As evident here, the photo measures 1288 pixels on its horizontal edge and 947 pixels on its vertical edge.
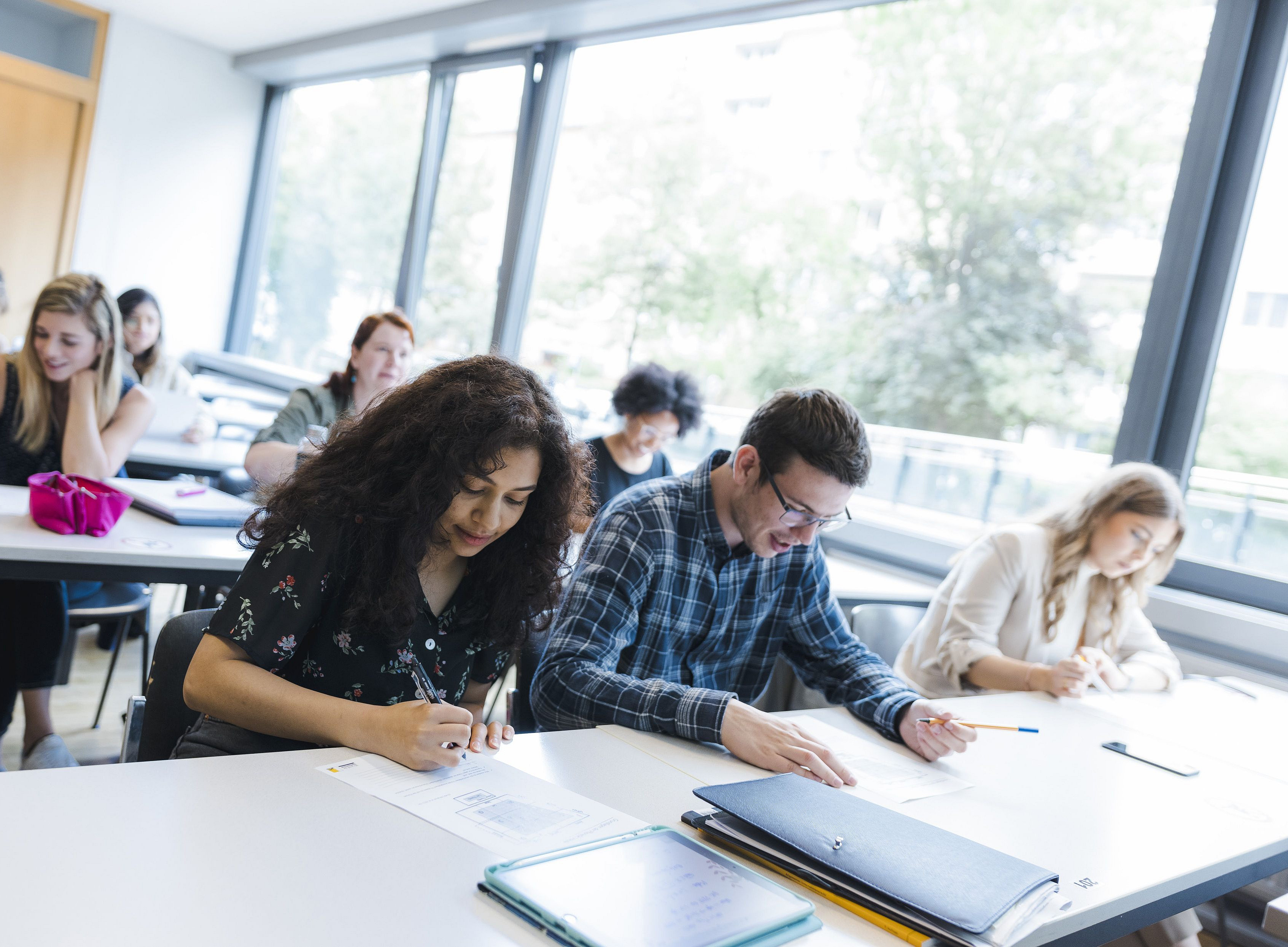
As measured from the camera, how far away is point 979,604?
243cm

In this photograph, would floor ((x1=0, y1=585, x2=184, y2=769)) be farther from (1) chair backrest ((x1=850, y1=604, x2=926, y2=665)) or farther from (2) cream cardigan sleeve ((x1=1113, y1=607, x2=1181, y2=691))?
(2) cream cardigan sleeve ((x1=1113, y1=607, x2=1181, y2=691))

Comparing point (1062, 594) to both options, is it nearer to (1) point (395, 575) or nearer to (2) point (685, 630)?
(2) point (685, 630)

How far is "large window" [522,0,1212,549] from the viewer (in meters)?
3.42

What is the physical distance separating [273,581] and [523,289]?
4211 mm

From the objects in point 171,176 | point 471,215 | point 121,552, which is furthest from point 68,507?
point 171,176

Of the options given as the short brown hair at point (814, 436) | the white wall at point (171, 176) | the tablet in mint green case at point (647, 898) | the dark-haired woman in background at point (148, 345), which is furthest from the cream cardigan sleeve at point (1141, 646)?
the white wall at point (171, 176)

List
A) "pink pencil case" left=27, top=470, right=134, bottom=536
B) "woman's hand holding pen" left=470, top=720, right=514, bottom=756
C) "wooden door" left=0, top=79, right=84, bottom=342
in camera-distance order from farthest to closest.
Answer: "wooden door" left=0, top=79, right=84, bottom=342 → "pink pencil case" left=27, top=470, right=134, bottom=536 → "woman's hand holding pen" left=470, top=720, right=514, bottom=756

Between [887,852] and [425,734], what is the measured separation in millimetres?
563

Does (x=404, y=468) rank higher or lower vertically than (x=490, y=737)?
higher

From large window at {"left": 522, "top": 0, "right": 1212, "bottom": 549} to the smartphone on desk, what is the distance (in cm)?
161

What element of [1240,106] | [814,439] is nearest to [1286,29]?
[1240,106]

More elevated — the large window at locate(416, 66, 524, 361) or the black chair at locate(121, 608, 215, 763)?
the large window at locate(416, 66, 524, 361)

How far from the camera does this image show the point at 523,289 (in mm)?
5348

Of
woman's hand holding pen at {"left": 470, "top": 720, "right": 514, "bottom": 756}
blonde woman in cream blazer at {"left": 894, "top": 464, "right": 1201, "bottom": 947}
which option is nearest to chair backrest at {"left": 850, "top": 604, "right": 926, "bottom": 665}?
blonde woman in cream blazer at {"left": 894, "top": 464, "right": 1201, "bottom": 947}
